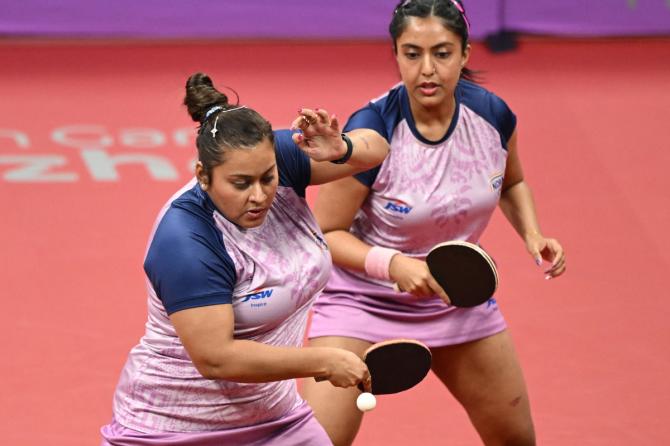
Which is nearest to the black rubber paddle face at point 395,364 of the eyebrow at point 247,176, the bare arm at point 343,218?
the bare arm at point 343,218

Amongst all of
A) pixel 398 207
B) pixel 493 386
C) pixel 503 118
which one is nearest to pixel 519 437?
pixel 493 386

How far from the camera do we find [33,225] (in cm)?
704

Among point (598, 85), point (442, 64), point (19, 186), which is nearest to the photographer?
point (442, 64)

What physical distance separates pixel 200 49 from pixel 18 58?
1448 mm

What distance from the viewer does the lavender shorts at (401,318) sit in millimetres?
4137

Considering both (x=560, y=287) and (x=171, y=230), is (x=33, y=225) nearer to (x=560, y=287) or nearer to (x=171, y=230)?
(x=560, y=287)

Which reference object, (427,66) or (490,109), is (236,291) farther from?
(490,109)

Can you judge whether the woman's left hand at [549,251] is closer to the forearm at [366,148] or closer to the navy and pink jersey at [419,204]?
the navy and pink jersey at [419,204]

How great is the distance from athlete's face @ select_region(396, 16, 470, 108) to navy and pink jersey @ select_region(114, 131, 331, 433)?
0.68m

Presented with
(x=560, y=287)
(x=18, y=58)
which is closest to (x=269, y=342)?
(x=560, y=287)

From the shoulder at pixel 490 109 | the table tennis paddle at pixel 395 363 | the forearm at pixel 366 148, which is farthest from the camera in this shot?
the shoulder at pixel 490 109

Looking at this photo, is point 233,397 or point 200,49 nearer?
point 233,397

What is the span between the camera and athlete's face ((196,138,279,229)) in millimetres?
3121

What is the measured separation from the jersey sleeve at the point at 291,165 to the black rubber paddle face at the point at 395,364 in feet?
1.64
